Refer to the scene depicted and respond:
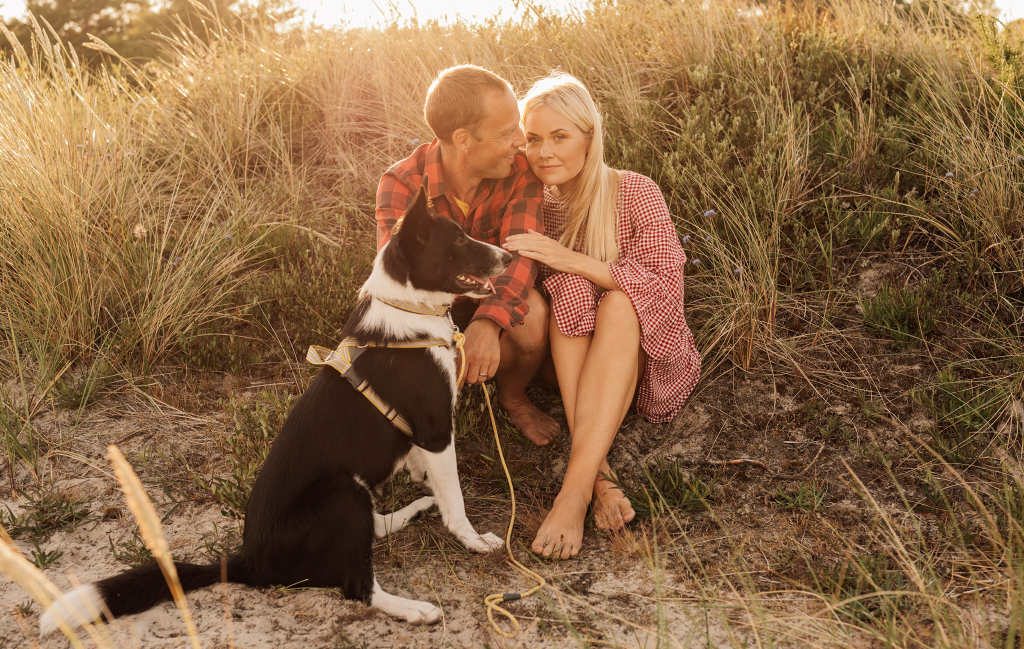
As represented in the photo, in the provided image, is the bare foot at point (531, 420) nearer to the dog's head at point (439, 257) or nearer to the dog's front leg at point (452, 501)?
the dog's front leg at point (452, 501)

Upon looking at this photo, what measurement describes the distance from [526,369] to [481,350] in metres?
0.45

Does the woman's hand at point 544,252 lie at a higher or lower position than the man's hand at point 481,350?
higher

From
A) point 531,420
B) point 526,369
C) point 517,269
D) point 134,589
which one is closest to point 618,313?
point 517,269

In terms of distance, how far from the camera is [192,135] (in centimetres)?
482

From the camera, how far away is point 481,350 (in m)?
2.90

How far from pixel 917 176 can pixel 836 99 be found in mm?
948

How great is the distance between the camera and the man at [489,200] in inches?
114

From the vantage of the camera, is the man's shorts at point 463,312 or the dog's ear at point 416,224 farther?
the man's shorts at point 463,312

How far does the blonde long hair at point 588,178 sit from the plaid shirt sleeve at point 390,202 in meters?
0.69

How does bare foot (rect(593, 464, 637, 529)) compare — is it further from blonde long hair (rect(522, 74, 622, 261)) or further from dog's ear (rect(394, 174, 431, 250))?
dog's ear (rect(394, 174, 431, 250))

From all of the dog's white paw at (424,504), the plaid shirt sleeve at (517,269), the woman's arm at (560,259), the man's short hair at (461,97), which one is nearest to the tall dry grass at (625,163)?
the woman's arm at (560,259)

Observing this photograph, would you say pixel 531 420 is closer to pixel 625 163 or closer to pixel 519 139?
pixel 519 139

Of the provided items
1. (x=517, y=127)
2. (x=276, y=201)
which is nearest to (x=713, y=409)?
(x=517, y=127)

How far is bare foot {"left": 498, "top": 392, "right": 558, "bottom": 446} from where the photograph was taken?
3.28 meters
